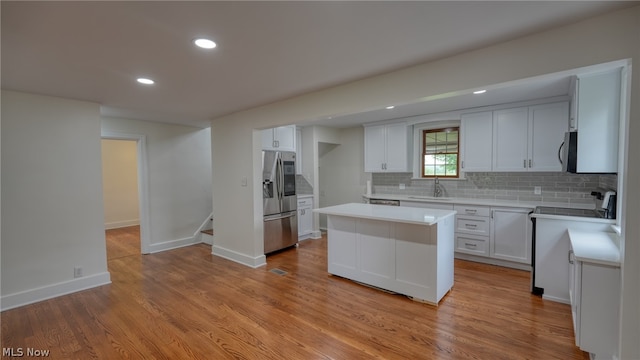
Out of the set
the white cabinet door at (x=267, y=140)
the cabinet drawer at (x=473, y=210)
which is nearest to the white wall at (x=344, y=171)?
the white cabinet door at (x=267, y=140)

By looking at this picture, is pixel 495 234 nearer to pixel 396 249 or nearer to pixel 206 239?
pixel 396 249

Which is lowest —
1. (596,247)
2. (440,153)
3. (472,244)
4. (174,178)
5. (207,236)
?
(207,236)

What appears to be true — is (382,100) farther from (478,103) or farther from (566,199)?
(566,199)

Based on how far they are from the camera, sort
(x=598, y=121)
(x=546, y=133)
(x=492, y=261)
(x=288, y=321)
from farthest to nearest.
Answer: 1. (x=492, y=261)
2. (x=546, y=133)
3. (x=288, y=321)
4. (x=598, y=121)

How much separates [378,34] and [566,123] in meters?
3.40

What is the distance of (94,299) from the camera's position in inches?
125

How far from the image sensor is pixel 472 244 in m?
4.25

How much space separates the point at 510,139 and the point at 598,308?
2796 millimetres

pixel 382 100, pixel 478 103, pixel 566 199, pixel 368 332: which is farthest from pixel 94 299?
pixel 566 199

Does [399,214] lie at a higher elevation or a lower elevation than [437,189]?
lower

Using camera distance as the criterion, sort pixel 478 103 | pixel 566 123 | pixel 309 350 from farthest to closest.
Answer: pixel 478 103, pixel 566 123, pixel 309 350

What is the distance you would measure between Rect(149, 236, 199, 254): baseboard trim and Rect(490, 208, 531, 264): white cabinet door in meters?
5.16

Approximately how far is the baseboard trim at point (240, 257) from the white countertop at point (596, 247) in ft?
11.7

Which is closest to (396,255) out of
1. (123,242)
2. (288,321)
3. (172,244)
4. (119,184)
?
(288,321)
